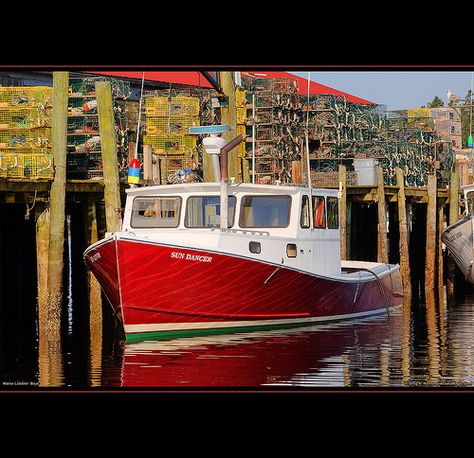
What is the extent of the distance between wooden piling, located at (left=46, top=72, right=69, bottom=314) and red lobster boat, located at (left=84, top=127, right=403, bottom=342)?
0.69 metres

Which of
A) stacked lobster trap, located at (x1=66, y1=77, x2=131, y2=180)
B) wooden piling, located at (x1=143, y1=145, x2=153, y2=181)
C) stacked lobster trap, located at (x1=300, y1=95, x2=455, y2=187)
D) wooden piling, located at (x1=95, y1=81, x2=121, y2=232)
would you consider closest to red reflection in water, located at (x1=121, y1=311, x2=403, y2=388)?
wooden piling, located at (x1=95, y1=81, x2=121, y2=232)

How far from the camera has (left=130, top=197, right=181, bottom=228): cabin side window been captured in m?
16.6

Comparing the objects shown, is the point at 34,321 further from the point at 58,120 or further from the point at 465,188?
the point at 465,188

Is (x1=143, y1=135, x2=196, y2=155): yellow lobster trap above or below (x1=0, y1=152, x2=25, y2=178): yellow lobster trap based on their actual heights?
above

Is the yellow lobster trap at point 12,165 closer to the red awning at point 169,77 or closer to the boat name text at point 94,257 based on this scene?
the boat name text at point 94,257

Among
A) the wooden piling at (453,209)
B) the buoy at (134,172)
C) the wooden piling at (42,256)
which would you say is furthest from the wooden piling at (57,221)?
the wooden piling at (453,209)

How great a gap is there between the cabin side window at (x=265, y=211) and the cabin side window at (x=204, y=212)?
0.20 metres

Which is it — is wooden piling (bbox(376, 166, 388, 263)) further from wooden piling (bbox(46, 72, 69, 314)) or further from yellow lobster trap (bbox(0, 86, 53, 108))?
wooden piling (bbox(46, 72, 69, 314))

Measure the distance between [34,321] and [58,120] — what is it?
197 inches

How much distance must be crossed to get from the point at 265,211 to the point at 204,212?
1.00 m

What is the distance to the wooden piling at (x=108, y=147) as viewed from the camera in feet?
57.5

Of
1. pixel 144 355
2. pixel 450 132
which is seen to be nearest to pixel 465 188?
pixel 144 355
